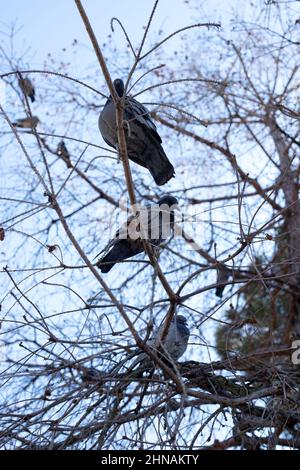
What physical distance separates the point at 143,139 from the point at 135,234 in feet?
1.89

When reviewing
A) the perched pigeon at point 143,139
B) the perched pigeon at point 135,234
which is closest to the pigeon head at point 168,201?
the perched pigeon at point 135,234

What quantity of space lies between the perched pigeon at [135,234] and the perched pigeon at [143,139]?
237 millimetres

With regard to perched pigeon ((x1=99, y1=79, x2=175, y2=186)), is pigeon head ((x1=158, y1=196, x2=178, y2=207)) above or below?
above

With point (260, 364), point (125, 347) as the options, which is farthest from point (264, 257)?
point (125, 347)

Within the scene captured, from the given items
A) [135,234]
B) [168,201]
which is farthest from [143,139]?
[168,201]

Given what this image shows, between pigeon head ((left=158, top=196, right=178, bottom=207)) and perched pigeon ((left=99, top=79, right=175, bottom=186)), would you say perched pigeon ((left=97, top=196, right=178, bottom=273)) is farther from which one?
pigeon head ((left=158, top=196, right=178, bottom=207))

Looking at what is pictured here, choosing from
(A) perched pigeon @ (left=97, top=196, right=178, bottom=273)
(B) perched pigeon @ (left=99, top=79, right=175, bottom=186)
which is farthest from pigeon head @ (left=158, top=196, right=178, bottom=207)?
(B) perched pigeon @ (left=99, top=79, right=175, bottom=186)

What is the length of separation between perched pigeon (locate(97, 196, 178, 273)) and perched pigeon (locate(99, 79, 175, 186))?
0.24 m

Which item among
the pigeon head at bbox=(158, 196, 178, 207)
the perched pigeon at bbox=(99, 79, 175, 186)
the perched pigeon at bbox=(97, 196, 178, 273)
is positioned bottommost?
the perched pigeon at bbox=(97, 196, 178, 273)

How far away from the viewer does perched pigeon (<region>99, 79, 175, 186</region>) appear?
4.12m

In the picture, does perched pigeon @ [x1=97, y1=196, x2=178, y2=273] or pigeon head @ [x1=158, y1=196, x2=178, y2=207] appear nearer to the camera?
perched pigeon @ [x1=97, y1=196, x2=178, y2=273]

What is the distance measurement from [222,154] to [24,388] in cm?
302

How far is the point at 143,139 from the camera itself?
13.6ft

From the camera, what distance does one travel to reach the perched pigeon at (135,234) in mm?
4078
